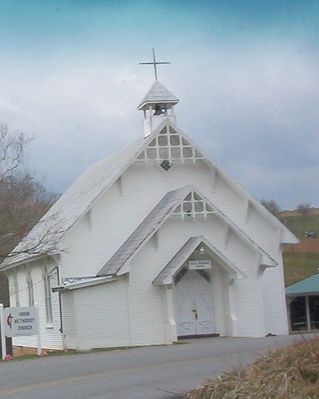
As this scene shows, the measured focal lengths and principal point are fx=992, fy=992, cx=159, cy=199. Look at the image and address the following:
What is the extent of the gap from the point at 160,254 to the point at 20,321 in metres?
6.64

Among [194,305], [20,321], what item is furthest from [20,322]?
[194,305]

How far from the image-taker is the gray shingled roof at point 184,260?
35206 millimetres

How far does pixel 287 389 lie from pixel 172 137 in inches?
1021

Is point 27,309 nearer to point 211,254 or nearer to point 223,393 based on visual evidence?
point 211,254

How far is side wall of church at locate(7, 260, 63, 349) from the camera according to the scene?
3900cm

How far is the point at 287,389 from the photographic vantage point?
12734 millimetres

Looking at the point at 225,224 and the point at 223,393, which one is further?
the point at 225,224

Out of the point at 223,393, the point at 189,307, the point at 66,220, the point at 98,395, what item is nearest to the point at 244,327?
Result: the point at 189,307

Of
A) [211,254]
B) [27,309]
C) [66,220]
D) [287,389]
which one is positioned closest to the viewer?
[287,389]

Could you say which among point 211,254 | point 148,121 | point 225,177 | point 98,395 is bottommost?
point 98,395

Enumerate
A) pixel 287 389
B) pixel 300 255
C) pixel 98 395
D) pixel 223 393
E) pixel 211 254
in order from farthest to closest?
pixel 300 255
pixel 211 254
pixel 98 395
pixel 223 393
pixel 287 389

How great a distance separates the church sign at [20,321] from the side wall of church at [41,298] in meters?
5.79

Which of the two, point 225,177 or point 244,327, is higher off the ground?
point 225,177

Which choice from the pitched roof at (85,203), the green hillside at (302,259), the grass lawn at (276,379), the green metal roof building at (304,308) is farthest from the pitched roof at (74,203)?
the green hillside at (302,259)
